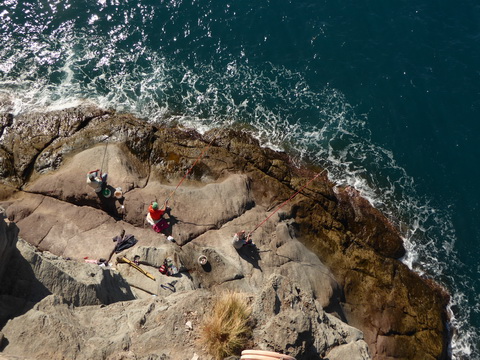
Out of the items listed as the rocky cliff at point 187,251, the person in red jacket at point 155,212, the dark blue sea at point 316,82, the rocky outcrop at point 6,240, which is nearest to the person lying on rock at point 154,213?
the person in red jacket at point 155,212

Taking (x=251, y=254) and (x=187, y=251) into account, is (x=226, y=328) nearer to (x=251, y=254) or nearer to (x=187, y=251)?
(x=187, y=251)

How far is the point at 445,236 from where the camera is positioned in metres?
23.9

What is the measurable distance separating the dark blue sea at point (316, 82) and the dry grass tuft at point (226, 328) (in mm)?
15885

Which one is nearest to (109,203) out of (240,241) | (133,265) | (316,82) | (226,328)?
A: (133,265)

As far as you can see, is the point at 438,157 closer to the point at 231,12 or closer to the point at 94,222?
the point at 231,12

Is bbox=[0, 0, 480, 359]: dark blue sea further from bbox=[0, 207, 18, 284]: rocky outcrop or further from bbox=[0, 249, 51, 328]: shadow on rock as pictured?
bbox=[0, 249, 51, 328]: shadow on rock

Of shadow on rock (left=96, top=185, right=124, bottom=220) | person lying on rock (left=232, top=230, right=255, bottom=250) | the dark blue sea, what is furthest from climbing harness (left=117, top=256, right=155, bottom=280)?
the dark blue sea

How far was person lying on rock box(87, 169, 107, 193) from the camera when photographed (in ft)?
60.5

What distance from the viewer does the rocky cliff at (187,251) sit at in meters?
11.3

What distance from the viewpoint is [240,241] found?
18.0 meters

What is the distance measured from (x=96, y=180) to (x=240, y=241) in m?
7.80

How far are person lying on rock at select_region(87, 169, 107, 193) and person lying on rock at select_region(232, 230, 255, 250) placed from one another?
24.0ft

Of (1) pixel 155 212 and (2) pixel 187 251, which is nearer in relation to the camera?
(2) pixel 187 251

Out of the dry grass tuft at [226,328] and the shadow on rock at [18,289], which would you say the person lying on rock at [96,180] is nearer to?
the shadow on rock at [18,289]
